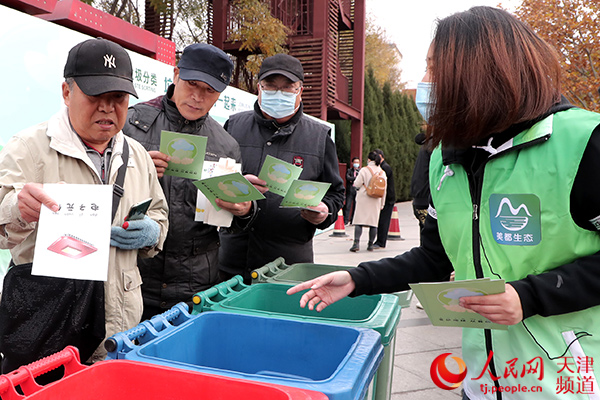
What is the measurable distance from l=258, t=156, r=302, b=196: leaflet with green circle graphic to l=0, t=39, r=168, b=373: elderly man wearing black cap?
0.61m

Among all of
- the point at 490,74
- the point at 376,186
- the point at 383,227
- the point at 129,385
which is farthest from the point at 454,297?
the point at 383,227

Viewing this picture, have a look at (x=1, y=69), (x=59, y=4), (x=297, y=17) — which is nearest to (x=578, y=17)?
(x=297, y=17)

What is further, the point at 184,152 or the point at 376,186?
the point at 376,186

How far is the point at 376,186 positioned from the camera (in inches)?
326

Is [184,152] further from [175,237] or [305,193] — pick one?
[305,193]

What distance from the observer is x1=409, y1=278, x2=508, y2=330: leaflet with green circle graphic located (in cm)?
98

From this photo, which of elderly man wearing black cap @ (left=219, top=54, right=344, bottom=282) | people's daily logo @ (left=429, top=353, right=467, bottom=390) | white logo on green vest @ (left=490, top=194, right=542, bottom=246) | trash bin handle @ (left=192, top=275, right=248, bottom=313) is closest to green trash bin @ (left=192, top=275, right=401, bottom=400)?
trash bin handle @ (left=192, top=275, right=248, bottom=313)

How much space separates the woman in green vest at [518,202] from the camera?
41.8 inches

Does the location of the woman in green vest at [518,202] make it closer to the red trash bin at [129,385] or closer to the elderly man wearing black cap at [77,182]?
the red trash bin at [129,385]

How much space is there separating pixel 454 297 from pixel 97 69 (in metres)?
1.32

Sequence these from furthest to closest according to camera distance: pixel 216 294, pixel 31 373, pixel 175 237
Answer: pixel 175 237 → pixel 216 294 → pixel 31 373

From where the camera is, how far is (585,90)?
1073 cm

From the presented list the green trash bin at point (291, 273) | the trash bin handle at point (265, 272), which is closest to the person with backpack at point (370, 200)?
the green trash bin at point (291, 273)

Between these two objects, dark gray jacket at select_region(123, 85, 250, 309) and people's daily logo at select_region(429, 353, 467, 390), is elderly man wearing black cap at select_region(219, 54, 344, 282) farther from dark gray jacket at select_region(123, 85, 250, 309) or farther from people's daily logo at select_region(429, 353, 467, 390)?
people's daily logo at select_region(429, 353, 467, 390)
